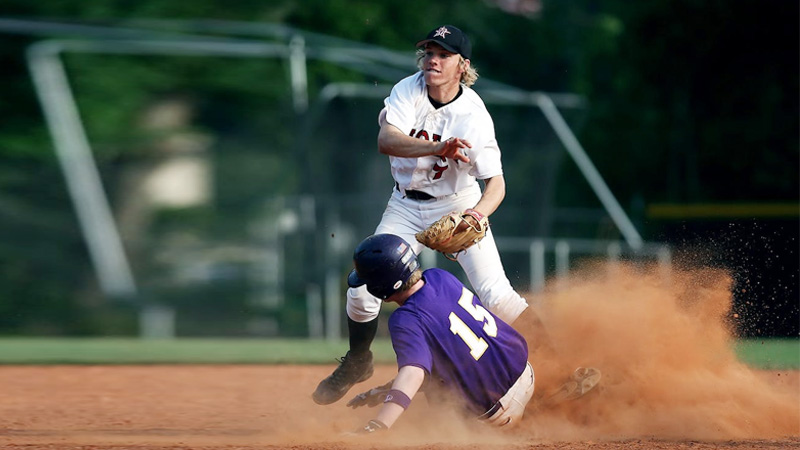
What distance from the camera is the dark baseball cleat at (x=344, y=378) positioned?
5.84 m

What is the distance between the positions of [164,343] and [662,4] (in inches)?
448

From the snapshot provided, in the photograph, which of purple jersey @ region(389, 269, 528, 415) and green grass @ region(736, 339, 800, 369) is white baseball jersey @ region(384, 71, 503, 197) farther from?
green grass @ region(736, 339, 800, 369)

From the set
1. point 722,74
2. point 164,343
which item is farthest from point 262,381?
point 722,74

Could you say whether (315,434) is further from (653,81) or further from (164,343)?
(653,81)

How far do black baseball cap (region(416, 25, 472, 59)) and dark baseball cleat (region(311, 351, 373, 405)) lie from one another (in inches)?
66.1

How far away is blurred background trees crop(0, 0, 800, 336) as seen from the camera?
1530cm

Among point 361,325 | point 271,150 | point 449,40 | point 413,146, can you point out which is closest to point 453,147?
point 413,146

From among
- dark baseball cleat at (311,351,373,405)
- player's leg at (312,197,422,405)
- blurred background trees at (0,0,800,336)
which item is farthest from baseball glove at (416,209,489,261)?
blurred background trees at (0,0,800,336)

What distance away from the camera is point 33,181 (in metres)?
16.4

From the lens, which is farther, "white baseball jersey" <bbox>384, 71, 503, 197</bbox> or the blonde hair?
the blonde hair

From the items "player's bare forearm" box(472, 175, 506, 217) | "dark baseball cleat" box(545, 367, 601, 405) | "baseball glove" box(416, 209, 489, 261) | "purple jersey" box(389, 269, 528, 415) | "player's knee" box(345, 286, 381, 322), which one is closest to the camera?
"purple jersey" box(389, 269, 528, 415)

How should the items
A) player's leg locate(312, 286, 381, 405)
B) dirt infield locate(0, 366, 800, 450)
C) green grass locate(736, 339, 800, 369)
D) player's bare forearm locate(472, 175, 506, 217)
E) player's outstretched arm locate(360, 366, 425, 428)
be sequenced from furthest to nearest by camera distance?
green grass locate(736, 339, 800, 369), player's leg locate(312, 286, 381, 405), player's bare forearm locate(472, 175, 506, 217), dirt infield locate(0, 366, 800, 450), player's outstretched arm locate(360, 366, 425, 428)

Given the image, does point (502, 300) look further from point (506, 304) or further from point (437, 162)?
point (437, 162)

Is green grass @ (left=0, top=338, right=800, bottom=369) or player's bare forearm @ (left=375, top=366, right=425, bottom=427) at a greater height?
player's bare forearm @ (left=375, top=366, right=425, bottom=427)
